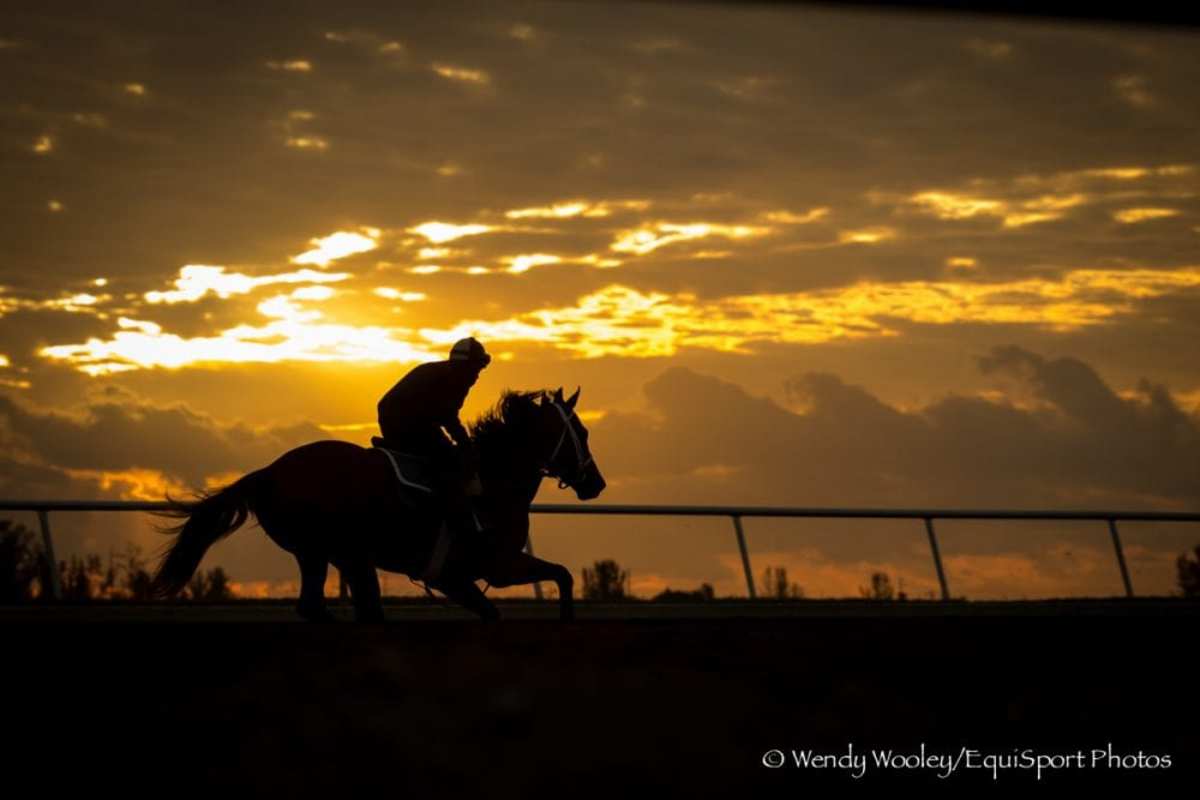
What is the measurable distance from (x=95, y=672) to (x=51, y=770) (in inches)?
73.1

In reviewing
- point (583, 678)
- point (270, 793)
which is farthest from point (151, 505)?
point (270, 793)

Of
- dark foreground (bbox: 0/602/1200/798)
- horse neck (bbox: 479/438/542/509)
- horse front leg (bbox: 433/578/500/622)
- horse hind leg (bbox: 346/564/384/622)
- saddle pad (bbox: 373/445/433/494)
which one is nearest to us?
dark foreground (bbox: 0/602/1200/798)

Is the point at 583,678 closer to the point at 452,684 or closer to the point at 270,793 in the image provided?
the point at 452,684

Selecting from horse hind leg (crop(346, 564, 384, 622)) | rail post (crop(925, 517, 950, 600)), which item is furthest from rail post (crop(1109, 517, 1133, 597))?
horse hind leg (crop(346, 564, 384, 622))

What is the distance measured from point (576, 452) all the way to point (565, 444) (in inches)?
5.4

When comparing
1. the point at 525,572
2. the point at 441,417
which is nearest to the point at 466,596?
the point at 525,572

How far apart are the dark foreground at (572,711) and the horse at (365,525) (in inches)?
111

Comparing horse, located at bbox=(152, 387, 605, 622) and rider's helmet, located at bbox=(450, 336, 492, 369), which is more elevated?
rider's helmet, located at bbox=(450, 336, 492, 369)

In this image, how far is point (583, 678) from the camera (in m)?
9.02

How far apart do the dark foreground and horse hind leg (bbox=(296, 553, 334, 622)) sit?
8.57ft

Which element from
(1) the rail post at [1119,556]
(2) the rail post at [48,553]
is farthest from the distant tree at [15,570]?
(1) the rail post at [1119,556]

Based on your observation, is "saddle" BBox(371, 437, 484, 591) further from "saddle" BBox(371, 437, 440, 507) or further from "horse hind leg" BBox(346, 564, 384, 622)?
"horse hind leg" BBox(346, 564, 384, 622)

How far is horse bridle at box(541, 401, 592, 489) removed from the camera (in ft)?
52.5

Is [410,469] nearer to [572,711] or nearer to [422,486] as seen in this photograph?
[422,486]
